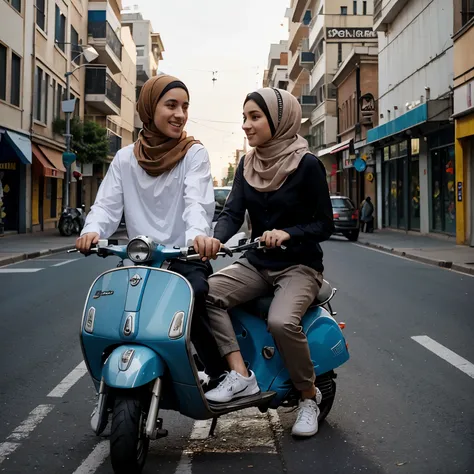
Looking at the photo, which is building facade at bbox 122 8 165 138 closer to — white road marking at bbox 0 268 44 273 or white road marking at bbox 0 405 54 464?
white road marking at bbox 0 268 44 273

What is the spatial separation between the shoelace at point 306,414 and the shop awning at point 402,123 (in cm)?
2286

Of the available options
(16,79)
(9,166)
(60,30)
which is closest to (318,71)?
(60,30)

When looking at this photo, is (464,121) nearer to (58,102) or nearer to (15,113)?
(15,113)

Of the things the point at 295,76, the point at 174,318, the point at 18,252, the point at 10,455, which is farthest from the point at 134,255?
the point at 295,76

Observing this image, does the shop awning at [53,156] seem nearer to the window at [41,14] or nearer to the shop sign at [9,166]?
the shop sign at [9,166]

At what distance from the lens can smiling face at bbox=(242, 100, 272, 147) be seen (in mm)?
4031

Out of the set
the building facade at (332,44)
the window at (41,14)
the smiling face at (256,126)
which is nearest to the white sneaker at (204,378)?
the smiling face at (256,126)

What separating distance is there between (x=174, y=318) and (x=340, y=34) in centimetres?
5245

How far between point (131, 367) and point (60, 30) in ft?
122

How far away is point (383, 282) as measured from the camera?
42.7 ft

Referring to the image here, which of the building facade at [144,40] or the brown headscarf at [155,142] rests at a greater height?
the building facade at [144,40]

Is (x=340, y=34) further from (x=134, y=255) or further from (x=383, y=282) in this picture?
(x=134, y=255)

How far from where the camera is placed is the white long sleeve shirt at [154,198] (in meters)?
3.87

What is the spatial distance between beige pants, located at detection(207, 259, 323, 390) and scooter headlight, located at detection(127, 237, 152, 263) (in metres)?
0.64
